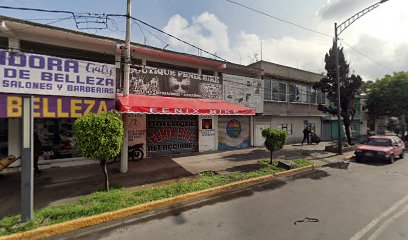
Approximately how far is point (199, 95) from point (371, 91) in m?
21.3

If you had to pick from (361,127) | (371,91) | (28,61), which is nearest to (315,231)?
(28,61)

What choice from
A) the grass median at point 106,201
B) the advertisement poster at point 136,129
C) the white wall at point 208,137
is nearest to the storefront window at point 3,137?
the advertisement poster at point 136,129

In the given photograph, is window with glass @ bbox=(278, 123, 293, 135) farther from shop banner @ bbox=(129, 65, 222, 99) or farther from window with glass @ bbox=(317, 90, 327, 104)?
shop banner @ bbox=(129, 65, 222, 99)

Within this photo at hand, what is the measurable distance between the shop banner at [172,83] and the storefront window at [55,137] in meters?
3.39

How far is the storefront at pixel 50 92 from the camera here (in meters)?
7.59

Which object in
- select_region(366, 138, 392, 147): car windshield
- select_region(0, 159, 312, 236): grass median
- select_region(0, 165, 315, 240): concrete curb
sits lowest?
select_region(0, 165, 315, 240): concrete curb

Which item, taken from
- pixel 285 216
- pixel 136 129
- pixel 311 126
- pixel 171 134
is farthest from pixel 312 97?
pixel 285 216

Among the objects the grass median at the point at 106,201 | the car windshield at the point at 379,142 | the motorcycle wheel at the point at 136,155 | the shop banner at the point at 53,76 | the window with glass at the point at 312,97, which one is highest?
the window with glass at the point at 312,97

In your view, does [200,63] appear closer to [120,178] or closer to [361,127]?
[120,178]

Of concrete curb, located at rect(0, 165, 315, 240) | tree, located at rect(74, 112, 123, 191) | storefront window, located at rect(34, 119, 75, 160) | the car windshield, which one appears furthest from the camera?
the car windshield

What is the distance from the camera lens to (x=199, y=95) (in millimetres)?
13461

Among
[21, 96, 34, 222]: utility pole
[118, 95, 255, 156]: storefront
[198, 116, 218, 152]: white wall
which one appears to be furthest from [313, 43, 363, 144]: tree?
[21, 96, 34, 222]: utility pole

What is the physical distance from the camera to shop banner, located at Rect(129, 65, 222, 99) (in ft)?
37.7

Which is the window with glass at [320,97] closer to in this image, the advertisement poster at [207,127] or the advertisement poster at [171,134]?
the advertisement poster at [207,127]
